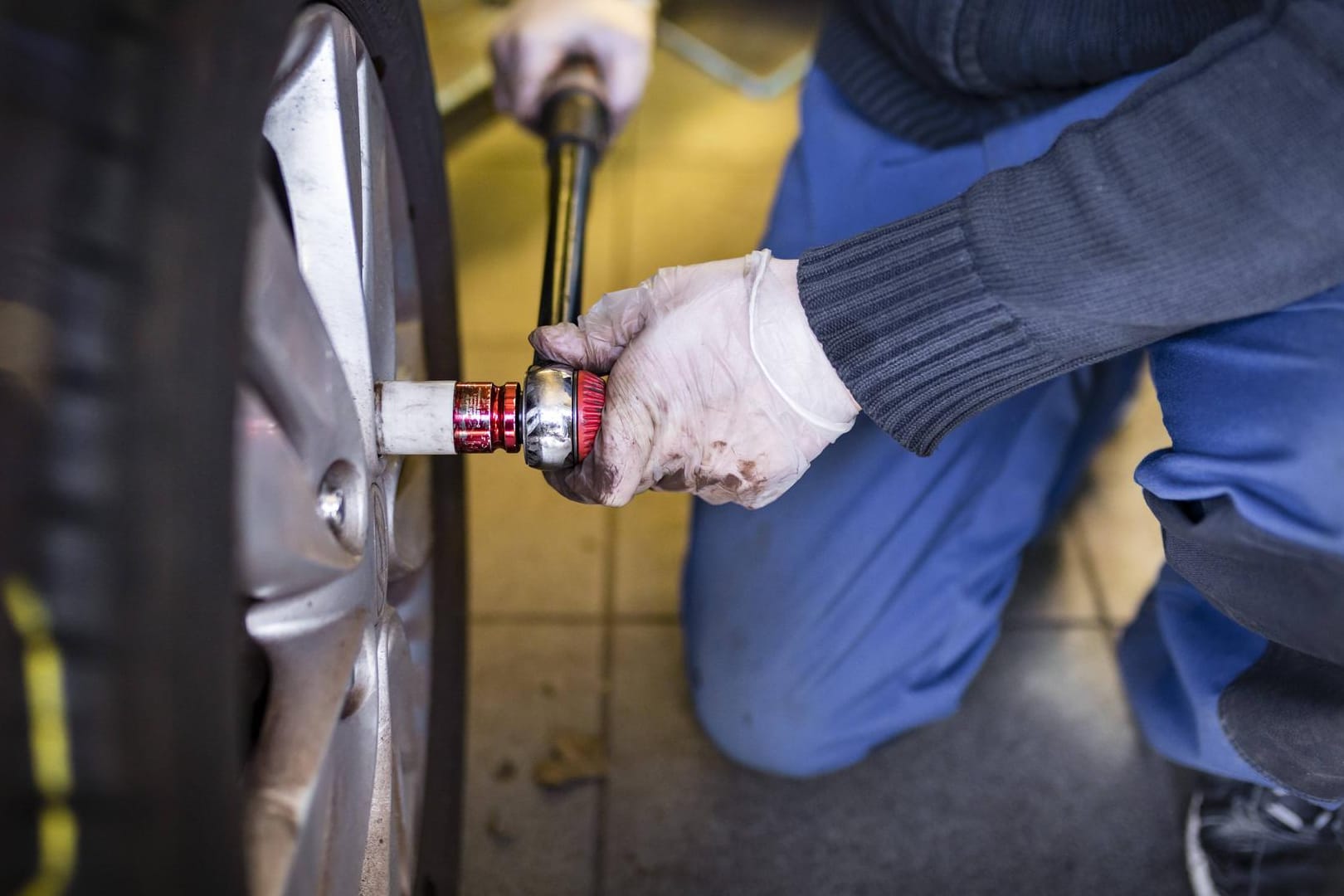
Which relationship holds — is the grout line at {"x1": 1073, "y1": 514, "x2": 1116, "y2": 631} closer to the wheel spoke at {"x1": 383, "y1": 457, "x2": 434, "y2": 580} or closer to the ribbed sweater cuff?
the ribbed sweater cuff

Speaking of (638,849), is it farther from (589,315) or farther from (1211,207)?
(1211,207)

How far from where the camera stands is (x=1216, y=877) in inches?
37.0

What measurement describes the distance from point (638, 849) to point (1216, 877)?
0.51 m

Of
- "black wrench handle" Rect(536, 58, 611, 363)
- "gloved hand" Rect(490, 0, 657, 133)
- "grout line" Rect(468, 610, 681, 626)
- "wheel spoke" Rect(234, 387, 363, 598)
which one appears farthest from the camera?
"grout line" Rect(468, 610, 681, 626)

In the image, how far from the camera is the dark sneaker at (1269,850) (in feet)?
3.07

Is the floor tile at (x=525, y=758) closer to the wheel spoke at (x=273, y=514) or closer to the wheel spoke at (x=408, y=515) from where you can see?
the wheel spoke at (x=408, y=515)

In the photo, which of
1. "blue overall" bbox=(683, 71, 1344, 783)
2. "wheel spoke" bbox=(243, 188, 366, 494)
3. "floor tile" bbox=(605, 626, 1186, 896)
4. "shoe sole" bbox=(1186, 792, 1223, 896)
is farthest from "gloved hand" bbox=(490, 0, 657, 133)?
"shoe sole" bbox=(1186, 792, 1223, 896)

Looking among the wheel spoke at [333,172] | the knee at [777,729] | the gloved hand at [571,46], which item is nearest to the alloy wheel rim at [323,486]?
the wheel spoke at [333,172]

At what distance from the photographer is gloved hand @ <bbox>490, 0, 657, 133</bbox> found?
0.90 meters

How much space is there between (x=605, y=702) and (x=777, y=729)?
0.19 metres

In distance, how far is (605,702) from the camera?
1.08 metres

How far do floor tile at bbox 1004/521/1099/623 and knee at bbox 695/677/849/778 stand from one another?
0.30 metres

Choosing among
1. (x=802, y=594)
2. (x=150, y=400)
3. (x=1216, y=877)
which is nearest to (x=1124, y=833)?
(x=1216, y=877)

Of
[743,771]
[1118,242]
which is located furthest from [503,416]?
[743,771]
